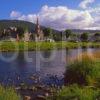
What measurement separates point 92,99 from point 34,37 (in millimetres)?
164165

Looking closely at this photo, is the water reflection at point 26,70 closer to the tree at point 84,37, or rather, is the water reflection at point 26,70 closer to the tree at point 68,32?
the tree at point 84,37

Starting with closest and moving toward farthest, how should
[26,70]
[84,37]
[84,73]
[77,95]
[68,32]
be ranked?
[77,95], [84,73], [26,70], [84,37], [68,32]

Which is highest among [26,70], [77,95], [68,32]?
[68,32]

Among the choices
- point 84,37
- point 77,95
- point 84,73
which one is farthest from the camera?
point 84,37

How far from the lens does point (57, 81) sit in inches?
1134

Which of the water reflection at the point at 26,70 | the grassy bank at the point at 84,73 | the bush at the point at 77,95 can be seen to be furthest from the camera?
the water reflection at the point at 26,70

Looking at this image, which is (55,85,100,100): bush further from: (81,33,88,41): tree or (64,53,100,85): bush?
(81,33,88,41): tree

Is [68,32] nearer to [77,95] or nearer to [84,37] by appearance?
[84,37]

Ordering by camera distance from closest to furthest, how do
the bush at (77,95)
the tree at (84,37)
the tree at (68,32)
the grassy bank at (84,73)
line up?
1. the bush at (77,95)
2. the grassy bank at (84,73)
3. the tree at (84,37)
4. the tree at (68,32)

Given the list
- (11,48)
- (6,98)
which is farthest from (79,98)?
(11,48)

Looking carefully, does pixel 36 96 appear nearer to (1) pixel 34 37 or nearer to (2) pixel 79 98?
(2) pixel 79 98

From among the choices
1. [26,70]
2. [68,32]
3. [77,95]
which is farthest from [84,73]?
[68,32]

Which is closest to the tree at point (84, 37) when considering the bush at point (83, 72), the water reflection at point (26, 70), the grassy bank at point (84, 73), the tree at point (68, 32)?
the tree at point (68, 32)

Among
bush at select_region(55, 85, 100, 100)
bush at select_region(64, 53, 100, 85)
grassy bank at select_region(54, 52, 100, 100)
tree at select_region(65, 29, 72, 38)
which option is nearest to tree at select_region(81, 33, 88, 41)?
tree at select_region(65, 29, 72, 38)
